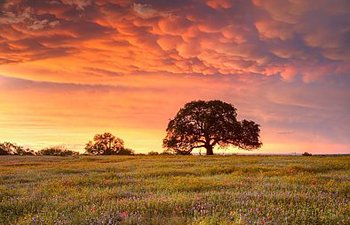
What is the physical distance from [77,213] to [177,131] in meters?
54.4

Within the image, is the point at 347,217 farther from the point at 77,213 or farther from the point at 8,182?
the point at 8,182

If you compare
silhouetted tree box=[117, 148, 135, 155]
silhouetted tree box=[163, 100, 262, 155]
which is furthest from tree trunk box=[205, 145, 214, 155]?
silhouetted tree box=[117, 148, 135, 155]

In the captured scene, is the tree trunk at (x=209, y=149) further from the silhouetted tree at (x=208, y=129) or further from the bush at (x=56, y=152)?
the bush at (x=56, y=152)

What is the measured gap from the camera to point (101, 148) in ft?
236

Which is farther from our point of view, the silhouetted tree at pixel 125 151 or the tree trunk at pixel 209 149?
the silhouetted tree at pixel 125 151

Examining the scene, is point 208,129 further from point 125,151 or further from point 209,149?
point 125,151

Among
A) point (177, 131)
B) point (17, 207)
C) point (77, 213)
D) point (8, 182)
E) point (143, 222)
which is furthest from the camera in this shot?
point (177, 131)

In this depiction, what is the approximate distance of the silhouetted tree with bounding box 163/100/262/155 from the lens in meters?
64.0

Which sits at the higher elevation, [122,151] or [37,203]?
[122,151]

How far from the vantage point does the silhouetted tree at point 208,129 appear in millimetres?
64000

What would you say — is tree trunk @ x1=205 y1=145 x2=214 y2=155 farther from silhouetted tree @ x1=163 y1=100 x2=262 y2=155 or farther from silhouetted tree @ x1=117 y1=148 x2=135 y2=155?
silhouetted tree @ x1=117 y1=148 x2=135 y2=155

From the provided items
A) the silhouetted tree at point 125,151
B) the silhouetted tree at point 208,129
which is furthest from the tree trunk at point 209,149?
the silhouetted tree at point 125,151

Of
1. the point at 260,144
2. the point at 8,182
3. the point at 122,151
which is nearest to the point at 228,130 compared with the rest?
the point at 260,144

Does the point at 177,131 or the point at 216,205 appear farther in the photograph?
the point at 177,131
